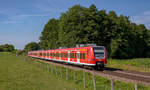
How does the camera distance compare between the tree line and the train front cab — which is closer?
the train front cab

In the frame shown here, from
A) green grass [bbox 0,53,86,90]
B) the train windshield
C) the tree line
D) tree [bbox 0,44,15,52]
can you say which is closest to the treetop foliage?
the tree line

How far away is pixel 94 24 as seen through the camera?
54.8 m

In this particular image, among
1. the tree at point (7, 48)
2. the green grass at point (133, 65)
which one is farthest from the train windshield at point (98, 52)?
the tree at point (7, 48)

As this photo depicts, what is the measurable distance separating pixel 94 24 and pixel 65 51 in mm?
21368

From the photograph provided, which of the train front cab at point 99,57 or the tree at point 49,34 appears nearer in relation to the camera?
the train front cab at point 99,57

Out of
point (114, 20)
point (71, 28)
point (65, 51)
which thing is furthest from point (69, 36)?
point (65, 51)

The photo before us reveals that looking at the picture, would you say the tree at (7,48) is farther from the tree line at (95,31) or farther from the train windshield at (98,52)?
the train windshield at (98,52)

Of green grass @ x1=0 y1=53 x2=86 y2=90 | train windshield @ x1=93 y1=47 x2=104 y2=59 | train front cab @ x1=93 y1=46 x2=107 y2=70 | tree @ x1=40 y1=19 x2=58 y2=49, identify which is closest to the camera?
green grass @ x1=0 y1=53 x2=86 y2=90

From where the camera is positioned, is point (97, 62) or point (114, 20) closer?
point (97, 62)

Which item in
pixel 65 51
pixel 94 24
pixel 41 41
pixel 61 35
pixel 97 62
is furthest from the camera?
pixel 41 41

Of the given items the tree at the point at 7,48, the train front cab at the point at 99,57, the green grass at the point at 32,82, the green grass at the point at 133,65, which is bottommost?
the green grass at the point at 32,82

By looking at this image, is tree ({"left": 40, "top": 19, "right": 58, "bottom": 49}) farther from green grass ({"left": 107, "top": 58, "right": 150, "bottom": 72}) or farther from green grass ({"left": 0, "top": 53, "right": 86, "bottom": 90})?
green grass ({"left": 0, "top": 53, "right": 86, "bottom": 90})

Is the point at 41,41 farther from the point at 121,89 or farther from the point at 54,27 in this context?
the point at 121,89

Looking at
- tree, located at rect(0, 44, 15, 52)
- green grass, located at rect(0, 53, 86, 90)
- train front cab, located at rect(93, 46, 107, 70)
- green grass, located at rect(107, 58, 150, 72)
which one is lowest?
green grass, located at rect(0, 53, 86, 90)
